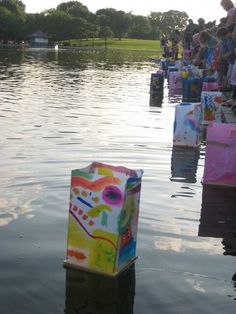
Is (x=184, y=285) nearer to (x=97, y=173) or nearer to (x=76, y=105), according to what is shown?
(x=97, y=173)

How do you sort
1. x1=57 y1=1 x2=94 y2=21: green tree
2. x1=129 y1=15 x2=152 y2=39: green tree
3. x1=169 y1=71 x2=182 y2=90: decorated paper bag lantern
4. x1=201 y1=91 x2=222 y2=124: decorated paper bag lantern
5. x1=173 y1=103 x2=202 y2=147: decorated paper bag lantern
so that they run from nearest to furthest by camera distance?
x1=173 y1=103 x2=202 y2=147: decorated paper bag lantern
x1=201 y1=91 x2=222 y2=124: decorated paper bag lantern
x1=169 y1=71 x2=182 y2=90: decorated paper bag lantern
x1=57 y1=1 x2=94 y2=21: green tree
x1=129 y1=15 x2=152 y2=39: green tree

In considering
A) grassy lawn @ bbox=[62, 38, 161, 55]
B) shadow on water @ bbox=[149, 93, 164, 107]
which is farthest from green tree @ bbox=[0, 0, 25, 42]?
shadow on water @ bbox=[149, 93, 164, 107]

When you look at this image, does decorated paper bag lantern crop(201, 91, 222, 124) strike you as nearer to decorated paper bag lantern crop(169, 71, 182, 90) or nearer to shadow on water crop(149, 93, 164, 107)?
shadow on water crop(149, 93, 164, 107)

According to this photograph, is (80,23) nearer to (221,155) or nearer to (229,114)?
(229,114)

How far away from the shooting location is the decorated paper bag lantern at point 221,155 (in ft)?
25.8

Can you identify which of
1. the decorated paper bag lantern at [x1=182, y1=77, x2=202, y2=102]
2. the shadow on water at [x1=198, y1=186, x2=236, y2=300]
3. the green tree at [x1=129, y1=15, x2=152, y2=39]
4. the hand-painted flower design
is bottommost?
the shadow on water at [x1=198, y1=186, x2=236, y2=300]

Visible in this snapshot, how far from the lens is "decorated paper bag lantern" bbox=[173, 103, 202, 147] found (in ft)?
34.7

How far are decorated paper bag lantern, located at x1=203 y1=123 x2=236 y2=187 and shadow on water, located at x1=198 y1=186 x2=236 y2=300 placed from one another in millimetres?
155

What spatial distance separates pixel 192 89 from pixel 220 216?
12144mm

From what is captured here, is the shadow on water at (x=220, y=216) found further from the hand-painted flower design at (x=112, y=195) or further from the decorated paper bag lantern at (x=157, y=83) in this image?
the decorated paper bag lantern at (x=157, y=83)

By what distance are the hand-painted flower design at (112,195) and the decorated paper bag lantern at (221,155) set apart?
3.38 meters

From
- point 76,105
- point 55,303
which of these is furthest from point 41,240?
point 76,105

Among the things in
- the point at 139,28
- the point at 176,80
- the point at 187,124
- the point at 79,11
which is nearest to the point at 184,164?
the point at 187,124

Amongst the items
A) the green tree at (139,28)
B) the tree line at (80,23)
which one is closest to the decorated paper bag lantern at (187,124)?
the tree line at (80,23)
